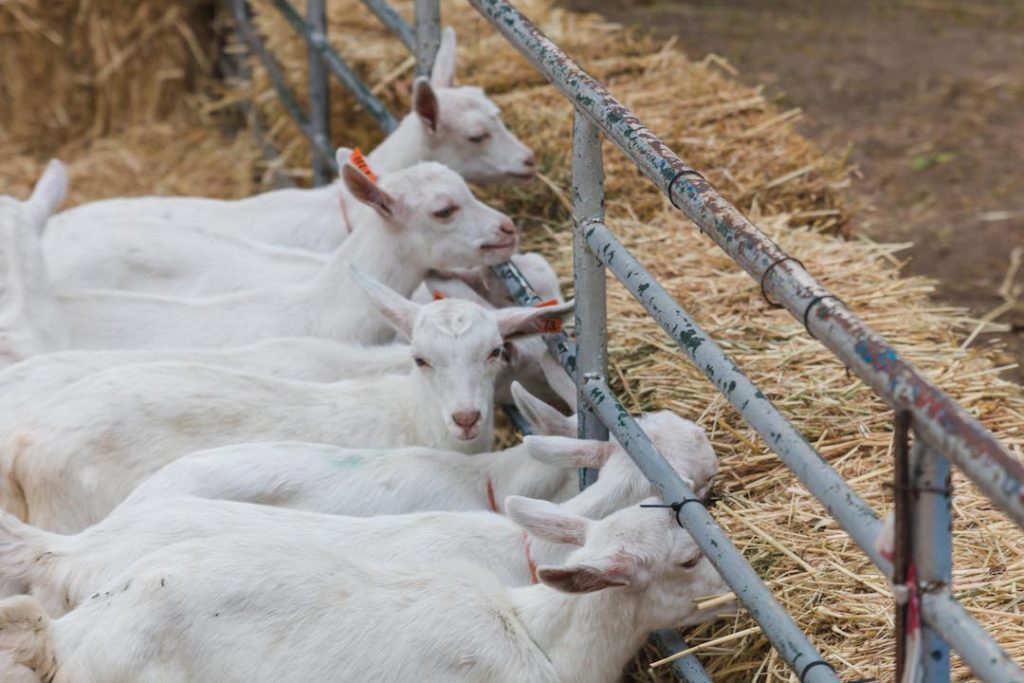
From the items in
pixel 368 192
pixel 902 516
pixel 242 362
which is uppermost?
pixel 902 516

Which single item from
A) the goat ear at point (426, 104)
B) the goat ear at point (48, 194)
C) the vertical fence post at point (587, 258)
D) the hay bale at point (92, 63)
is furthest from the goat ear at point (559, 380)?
the hay bale at point (92, 63)

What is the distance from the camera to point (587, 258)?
3.57 metres

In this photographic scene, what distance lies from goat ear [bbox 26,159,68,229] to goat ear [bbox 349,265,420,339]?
1226 mm

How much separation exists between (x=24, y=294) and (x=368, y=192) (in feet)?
3.45

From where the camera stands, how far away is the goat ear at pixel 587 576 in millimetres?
2934

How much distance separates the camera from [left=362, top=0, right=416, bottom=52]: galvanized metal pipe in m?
5.40

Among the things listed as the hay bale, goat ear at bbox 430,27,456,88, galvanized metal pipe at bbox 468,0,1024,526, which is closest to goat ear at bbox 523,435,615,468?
galvanized metal pipe at bbox 468,0,1024,526

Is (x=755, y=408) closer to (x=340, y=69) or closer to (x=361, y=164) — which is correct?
(x=361, y=164)

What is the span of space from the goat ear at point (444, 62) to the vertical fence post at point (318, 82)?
118 centimetres

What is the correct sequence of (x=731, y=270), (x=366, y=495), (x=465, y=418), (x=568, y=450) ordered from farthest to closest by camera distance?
(x=731, y=270)
(x=465, y=418)
(x=366, y=495)
(x=568, y=450)

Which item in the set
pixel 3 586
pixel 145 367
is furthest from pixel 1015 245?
pixel 3 586

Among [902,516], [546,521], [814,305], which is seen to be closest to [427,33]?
[546,521]

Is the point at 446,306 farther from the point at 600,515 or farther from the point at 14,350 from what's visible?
the point at 14,350

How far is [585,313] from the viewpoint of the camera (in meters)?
3.62
